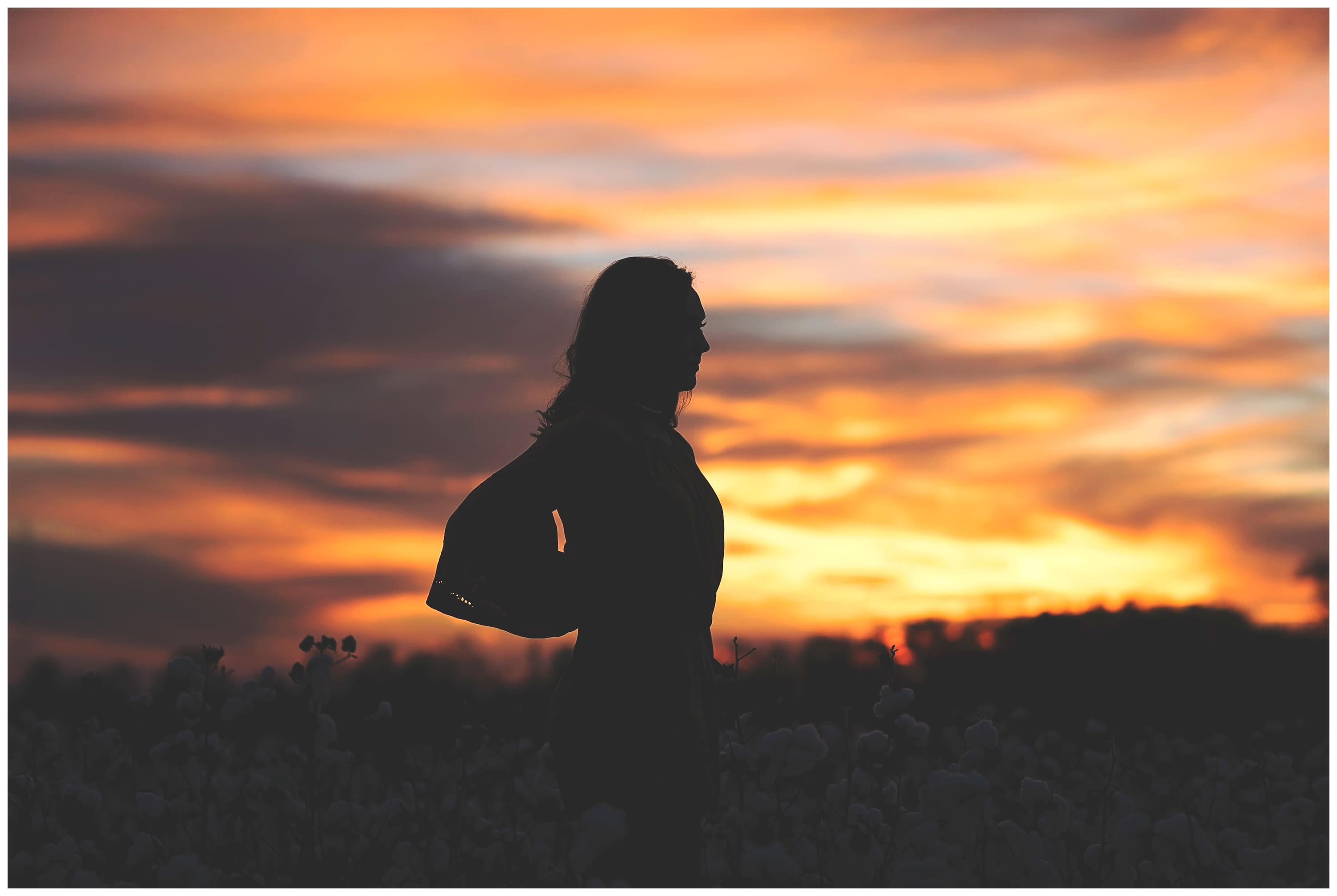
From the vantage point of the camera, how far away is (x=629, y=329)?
12.7 feet

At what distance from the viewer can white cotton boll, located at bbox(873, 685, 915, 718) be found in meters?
4.78

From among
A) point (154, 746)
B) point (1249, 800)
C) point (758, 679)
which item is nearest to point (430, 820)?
point (154, 746)

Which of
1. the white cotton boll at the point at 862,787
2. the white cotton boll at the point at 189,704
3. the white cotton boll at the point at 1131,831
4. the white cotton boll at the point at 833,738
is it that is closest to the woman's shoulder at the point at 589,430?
the white cotton boll at the point at 862,787

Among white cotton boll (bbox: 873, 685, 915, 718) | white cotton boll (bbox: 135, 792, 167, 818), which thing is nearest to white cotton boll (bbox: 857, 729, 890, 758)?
white cotton boll (bbox: 873, 685, 915, 718)

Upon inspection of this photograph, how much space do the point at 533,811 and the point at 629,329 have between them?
2.20m

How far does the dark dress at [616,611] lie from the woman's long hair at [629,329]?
20 centimetres

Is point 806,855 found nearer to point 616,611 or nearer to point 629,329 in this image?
point 616,611

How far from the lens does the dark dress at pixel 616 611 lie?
362 centimetres

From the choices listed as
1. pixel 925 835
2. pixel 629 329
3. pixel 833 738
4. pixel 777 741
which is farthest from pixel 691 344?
pixel 833 738

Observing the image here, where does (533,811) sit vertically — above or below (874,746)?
below

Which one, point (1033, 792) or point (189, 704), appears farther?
point (189, 704)

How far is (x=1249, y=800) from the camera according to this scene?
22.4 ft

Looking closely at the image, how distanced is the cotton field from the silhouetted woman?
24 cm

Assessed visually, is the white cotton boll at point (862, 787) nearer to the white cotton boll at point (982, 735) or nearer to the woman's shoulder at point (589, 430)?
the white cotton boll at point (982, 735)
